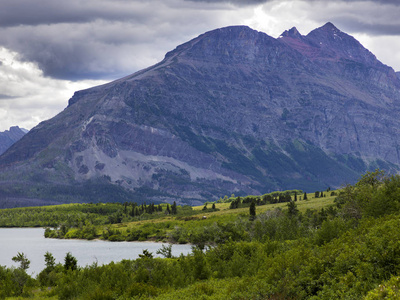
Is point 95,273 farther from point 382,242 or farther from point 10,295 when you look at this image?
point 382,242

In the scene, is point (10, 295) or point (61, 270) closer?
point (10, 295)

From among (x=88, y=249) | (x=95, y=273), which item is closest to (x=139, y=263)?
(x=95, y=273)

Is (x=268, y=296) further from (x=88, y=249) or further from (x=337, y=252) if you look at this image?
(x=88, y=249)

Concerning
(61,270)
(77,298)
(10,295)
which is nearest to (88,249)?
(61,270)

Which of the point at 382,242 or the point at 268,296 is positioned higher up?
the point at 382,242

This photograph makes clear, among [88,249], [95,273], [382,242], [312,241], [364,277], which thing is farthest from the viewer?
[88,249]

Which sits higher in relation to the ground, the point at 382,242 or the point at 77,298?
the point at 382,242

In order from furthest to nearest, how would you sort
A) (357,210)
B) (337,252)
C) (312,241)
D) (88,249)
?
(88,249)
(357,210)
(312,241)
(337,252)

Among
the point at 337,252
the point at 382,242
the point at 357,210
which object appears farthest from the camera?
the point at 357,210

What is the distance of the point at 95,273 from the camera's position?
6056 centimetres

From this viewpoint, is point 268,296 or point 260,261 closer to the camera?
point 268,296

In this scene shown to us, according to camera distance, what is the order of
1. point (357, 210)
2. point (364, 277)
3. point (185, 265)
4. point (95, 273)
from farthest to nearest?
point (357, 210), point (185, 265), point (95, 273), point (364, 277)

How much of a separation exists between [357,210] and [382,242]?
207 ft

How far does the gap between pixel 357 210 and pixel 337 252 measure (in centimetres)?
5847
